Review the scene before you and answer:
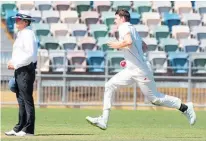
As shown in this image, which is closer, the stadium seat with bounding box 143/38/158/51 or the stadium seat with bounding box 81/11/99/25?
the stadium seat with bounding box 143/38/158/51

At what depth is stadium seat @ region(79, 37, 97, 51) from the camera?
1061 inches

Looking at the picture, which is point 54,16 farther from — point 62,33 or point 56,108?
point 56,108

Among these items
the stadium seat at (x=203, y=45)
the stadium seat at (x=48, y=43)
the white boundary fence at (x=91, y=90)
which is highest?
the stadium seat at (x=48, y=43)

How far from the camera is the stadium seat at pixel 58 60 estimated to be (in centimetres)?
2417

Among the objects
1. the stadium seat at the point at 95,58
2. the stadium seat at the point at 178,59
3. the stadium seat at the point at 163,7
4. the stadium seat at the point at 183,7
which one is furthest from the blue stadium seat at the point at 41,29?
the stadium seat at the point at 183,7

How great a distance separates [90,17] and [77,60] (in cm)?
375

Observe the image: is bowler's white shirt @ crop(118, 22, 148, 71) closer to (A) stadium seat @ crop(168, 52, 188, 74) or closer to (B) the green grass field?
(B) the green grass field

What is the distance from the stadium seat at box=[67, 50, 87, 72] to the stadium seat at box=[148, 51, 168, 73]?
2.16 metres

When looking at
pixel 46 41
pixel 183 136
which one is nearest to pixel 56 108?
pixel 46 41

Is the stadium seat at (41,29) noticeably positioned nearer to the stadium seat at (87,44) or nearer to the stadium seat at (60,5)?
the stadium seat at (87,44)

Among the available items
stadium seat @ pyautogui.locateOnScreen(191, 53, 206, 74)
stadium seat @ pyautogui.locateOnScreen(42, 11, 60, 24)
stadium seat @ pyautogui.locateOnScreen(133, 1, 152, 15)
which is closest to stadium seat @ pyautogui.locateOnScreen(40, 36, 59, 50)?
stadium seat @ pyautogui.locateOnScreen(42, 11, 60, 24)

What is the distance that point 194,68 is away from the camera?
79.7 feet

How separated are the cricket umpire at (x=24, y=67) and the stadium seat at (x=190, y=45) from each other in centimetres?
1588

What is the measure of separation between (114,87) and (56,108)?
37.5 ft
